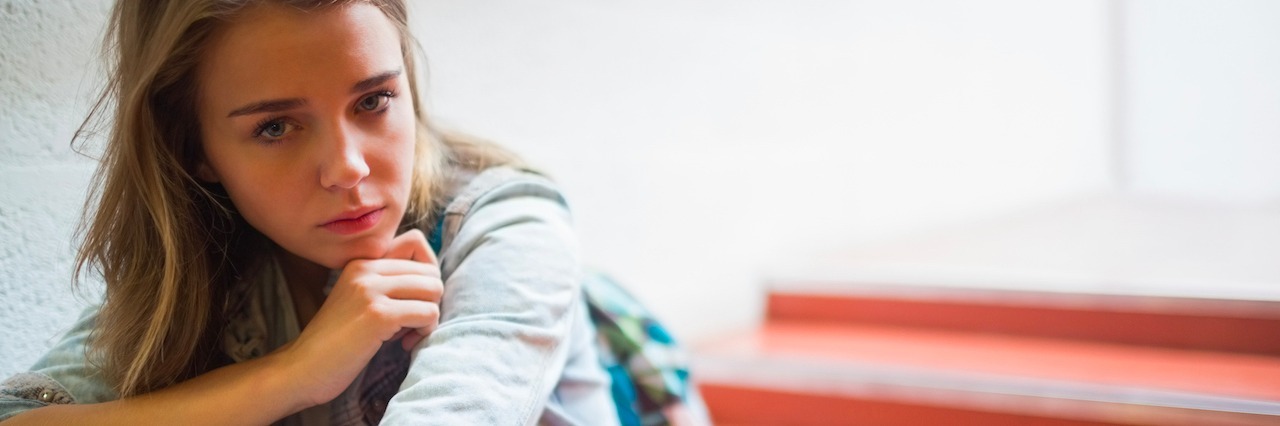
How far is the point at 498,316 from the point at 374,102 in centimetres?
23

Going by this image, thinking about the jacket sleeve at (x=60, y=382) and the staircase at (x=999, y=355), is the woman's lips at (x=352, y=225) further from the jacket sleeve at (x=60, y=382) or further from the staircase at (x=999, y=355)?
the staircase at (x=999, y=355)

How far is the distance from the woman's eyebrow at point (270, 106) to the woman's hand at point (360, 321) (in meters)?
0.16

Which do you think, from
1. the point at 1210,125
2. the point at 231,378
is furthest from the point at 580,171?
the point at 1210,125

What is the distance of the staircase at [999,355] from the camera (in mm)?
1502

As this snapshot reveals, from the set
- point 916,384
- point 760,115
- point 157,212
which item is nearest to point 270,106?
point 157,212

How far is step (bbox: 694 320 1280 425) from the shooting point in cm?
146

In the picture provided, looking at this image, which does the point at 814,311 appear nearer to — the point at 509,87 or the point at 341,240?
the point at 509,87

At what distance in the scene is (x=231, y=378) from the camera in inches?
31.8

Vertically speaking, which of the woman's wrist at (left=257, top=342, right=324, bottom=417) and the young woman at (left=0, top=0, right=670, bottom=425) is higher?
the young woman at (left=0, top=0, right=670, bottom=425)

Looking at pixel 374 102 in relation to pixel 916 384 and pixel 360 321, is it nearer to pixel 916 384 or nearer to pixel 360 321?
pixel 360 321

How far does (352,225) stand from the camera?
0.83 m

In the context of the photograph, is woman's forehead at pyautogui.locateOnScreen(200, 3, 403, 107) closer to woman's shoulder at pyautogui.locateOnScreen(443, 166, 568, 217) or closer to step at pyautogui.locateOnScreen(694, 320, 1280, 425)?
woman's shoulder at pyautogui.locateOnScreen(443, 166, 568, 217)

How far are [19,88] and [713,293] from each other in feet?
5.10

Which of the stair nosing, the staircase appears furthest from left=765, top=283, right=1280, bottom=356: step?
the stair nosing
